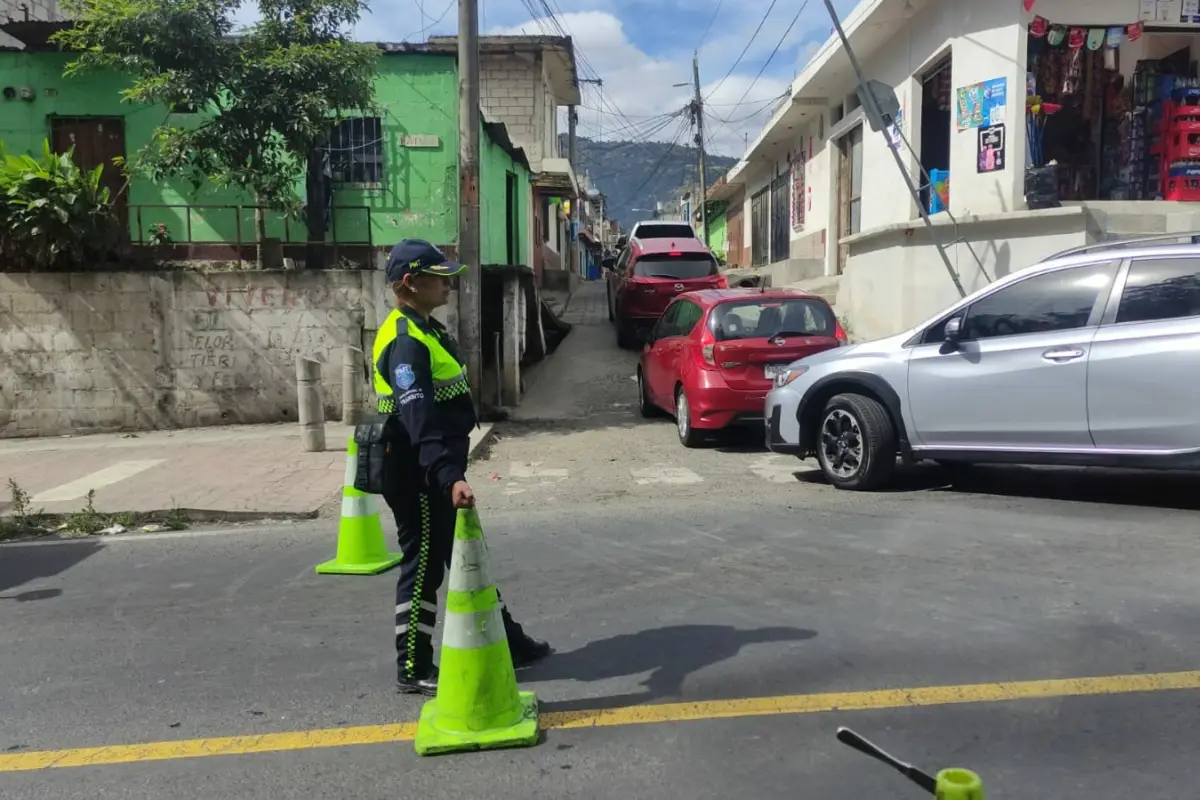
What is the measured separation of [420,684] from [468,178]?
806 centimetres

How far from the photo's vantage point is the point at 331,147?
14062mm

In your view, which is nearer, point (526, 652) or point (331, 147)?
point (526, 652)

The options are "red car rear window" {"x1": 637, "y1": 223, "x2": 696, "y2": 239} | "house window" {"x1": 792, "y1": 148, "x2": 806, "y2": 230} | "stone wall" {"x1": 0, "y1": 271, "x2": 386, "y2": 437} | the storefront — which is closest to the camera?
"stone wall" {"x1": 0, "y1": 271, "x2": 386, "y2": 437}

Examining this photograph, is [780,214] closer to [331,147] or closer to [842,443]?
[331,147]

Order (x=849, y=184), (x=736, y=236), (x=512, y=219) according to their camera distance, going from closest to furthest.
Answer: (x=849, y=184)
(x=512, y=219)
(x=736, y=236)

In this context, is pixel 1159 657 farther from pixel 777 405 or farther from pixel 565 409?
pixel 565 409

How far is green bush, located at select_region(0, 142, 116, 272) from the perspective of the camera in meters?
10.6

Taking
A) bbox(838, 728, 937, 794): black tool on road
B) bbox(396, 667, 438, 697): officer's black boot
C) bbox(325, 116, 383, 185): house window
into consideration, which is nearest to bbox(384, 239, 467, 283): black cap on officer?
bbox(396, 667, 438, 697): officer's black boot

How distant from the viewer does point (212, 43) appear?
10.8m

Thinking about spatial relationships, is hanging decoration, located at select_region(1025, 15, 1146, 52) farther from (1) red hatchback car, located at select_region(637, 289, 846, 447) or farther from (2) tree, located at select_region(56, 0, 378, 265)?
(2) tree, located at select_region(56, 0, 378, 265)

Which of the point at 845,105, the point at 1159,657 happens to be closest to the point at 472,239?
the point at 1159,657

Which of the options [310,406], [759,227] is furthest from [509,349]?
[759,227]

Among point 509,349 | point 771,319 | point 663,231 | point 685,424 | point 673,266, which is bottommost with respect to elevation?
point 685,424

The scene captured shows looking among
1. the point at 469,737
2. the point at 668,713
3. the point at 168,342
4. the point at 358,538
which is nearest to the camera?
the point at 469,737
